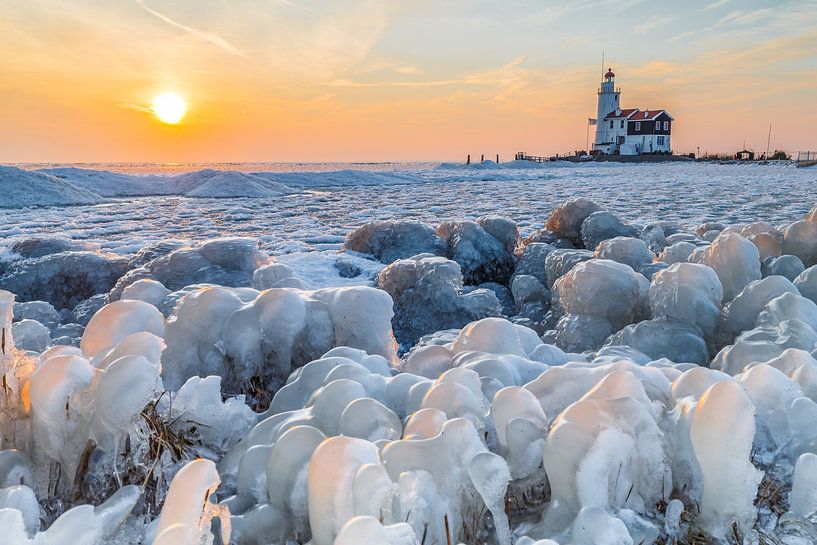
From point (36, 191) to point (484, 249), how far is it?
12.5 meters

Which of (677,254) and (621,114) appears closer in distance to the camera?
(677,254)

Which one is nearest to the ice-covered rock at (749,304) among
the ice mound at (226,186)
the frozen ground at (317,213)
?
the frozen ground at (317,213)

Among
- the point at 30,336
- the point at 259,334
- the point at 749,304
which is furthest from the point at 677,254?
the point at 30,336

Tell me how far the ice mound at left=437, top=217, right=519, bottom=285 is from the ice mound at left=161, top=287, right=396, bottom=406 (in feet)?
10.9

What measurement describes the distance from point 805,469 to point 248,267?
14.1 ft

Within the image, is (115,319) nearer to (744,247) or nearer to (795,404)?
(795,404)

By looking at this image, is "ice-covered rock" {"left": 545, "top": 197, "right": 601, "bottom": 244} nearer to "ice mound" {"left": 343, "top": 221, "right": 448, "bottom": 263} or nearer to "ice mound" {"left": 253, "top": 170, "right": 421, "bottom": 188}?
"ice mound" {"left": 343, "top": 221, "right": 448, "bottom": 263}

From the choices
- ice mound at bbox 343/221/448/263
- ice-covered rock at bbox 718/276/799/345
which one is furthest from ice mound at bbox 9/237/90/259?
ice-covered rock at bbox 718/276/799/345

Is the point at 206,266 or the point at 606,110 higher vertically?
the point at 606,110

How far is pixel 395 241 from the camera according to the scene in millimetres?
6922

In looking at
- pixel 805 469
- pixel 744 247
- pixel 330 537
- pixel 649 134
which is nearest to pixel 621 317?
pixel 744 247

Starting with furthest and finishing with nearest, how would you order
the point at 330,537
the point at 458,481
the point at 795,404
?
the point at 795,404 → the point at 458,481 → the point at 330,537

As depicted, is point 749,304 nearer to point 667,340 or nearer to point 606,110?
point 667,340

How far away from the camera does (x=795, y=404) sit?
182cm
